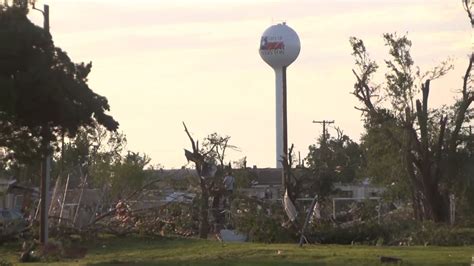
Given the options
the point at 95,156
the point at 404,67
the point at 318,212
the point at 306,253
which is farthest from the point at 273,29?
the point at 306,253

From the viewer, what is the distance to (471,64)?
4550 cm

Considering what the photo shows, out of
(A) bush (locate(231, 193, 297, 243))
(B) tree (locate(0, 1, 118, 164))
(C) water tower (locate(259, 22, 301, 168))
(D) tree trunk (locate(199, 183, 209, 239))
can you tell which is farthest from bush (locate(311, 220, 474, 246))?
(C) water tower (locate(259, 22, 301, 168))

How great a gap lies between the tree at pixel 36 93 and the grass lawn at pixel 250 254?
378 cm

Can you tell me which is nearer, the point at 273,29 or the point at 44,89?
the point at 44,89

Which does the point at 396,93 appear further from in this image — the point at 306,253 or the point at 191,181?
the point at 306,253

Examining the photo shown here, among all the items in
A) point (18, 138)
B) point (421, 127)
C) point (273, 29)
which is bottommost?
point (18, 138)

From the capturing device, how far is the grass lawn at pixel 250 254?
2775 cm

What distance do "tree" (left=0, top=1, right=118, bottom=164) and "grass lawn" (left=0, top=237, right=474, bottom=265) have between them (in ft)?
12.4

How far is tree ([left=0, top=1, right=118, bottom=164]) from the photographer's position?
26516mm

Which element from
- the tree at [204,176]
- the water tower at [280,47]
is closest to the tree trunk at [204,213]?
the tree at [204,176]

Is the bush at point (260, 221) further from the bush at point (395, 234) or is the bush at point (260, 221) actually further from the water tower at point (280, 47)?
the water tower at point (280, 47)

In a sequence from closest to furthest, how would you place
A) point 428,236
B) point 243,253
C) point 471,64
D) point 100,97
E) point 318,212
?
1. point 100,97
2. point 243,253
3. point 428,236
4. point 318,212
5. point 471,64

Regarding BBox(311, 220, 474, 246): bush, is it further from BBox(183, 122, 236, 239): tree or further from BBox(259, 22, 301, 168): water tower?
BBox(259, 22, 301, 168): water tower

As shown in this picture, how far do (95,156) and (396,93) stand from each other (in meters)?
32.4
